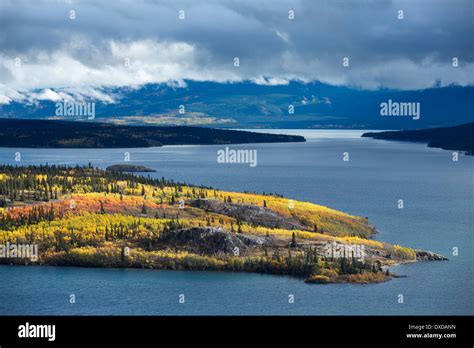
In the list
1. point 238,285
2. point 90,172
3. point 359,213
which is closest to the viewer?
point 238,285

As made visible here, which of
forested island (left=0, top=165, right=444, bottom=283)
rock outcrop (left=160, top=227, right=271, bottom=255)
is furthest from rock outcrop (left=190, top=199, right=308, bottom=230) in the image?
rock outcrop (left=160, top=227, right=271, bottom=255)

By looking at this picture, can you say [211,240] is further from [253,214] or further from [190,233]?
[253,214]

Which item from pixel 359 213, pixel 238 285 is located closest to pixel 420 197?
pixel 359 213

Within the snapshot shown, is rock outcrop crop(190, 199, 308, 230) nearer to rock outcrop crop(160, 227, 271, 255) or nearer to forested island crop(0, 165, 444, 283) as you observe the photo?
forested island crop(0, 165, 444, 283)

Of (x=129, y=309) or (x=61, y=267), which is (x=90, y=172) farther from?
(x=129, y=309)

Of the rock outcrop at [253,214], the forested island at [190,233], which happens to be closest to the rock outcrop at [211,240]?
the forested island at [190,233]

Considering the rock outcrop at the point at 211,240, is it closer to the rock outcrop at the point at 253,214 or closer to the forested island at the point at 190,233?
the forested island at the point at 190,233

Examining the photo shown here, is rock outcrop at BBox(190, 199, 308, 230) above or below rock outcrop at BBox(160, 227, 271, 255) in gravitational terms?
above

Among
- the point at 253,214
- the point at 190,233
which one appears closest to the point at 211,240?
the point at 190,233
